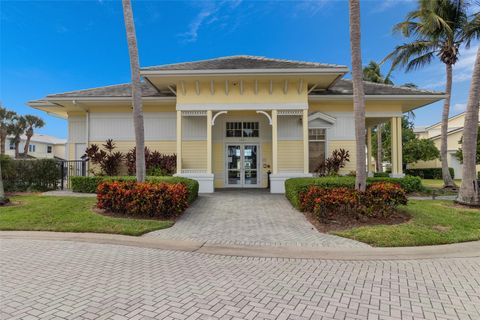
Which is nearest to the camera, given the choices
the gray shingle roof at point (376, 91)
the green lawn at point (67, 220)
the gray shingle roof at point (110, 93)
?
the green lawn at point (67, 220)

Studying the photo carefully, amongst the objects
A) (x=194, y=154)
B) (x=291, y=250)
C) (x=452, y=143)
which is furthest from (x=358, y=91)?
(x=452, y=143)

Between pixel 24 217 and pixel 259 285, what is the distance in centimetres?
814

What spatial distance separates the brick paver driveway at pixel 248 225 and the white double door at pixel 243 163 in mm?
4439

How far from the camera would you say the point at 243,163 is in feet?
54.1

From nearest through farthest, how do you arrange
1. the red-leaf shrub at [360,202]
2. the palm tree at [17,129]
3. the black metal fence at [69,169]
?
1. the red-leaf shrub at [360,202]
2. the black metal fence at [69,169]
3. the palm tree at [17,129]

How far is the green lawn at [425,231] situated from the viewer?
682cm

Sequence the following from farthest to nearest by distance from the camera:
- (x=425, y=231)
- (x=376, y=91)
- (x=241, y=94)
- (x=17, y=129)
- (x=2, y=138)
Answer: (x=17, y=129) → (x=2, y=138) → (x=376, y=91) → (x=241, y=94) → (x=425, y=231)

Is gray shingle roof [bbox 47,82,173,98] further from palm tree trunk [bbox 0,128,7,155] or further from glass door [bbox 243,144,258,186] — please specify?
palm tree trunk [bbox 0,128,7,155]

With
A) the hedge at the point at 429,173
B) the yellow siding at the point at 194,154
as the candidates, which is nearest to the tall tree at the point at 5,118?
the yellow siding at the point at 194,154

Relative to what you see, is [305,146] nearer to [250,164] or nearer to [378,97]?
[250,164]

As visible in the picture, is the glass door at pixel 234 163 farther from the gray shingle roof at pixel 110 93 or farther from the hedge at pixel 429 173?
the hedge at pixel 429 173

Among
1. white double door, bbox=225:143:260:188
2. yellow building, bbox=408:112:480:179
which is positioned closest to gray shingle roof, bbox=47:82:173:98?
white double door, bbox=225:143:260:188

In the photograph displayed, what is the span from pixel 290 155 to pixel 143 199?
909 centimetres

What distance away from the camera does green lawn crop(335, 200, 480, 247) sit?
269 inches
